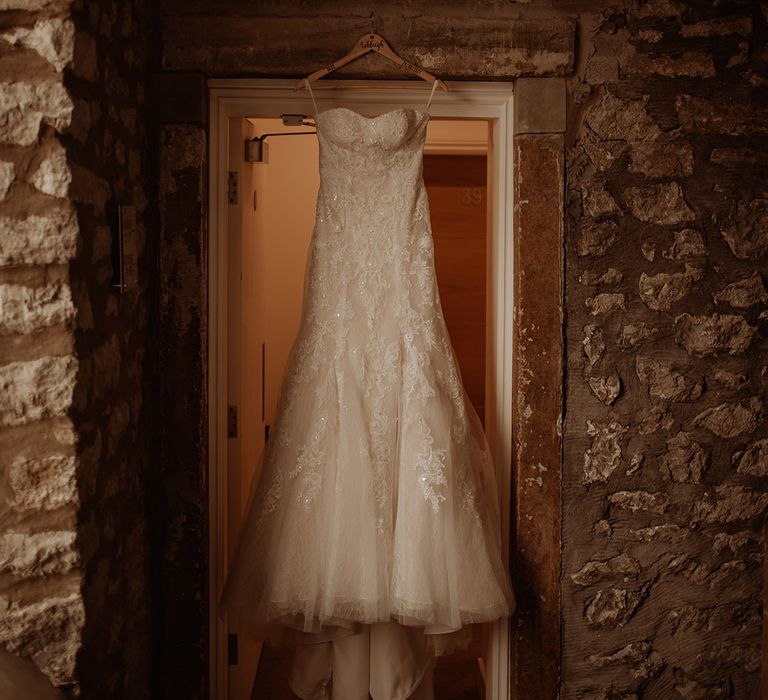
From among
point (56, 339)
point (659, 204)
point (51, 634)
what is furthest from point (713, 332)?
point (51, 634)

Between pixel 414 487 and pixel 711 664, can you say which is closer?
pixel 414 487

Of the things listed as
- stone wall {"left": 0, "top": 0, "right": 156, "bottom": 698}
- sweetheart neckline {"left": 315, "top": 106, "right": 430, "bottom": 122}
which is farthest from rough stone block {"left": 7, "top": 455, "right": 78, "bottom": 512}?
sweetheart neckline {"left": 315, "top": 106, "right": 430, "bottom": 122}

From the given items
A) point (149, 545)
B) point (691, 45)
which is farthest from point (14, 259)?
point (691, 45)

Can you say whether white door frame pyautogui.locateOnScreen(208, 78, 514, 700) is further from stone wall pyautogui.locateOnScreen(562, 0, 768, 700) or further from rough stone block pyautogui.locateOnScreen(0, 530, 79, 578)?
rough stone block pyautogui.locateOnScreen(0, 530, 79, 578)

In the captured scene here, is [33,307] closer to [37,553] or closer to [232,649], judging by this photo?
[37,553]

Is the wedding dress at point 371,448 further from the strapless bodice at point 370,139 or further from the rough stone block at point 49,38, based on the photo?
the rough stone block at point 49,38

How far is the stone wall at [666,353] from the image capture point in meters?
2.14

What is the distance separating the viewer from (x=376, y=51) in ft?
6.93

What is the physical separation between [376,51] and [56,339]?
1228 millimetres

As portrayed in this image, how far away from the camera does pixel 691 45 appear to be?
2.13m

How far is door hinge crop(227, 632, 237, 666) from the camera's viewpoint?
2371mm

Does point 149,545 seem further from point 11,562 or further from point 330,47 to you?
point 330,47

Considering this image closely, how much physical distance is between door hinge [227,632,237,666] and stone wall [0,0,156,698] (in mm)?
675

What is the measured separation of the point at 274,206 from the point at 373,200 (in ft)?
4.52
